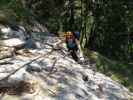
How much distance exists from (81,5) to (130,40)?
27.8 ft

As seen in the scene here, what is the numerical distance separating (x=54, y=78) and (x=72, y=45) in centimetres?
311

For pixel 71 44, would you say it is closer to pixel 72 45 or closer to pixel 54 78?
pixel 72 45

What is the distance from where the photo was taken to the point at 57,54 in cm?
1120

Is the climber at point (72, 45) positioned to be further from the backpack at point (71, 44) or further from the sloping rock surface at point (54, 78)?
the sloping rock surface at point (54, 78)

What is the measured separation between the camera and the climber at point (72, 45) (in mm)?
11281

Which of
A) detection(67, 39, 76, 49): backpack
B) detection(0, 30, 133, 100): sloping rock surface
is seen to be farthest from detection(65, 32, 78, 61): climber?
detection(0, 30, 133, 100): sloping rock surface

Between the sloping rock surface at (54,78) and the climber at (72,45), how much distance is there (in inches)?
12.6

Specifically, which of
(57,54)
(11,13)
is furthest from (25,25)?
(57,54)

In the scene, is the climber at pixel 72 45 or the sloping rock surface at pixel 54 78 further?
the climber at pixel 72 45

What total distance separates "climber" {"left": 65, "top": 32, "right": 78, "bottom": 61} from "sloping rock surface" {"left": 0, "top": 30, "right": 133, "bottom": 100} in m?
0.32

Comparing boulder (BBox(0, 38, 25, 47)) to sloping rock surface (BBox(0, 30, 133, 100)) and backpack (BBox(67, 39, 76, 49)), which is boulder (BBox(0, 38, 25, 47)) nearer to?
sloping rock surface (BBox(0, 30, 133, 100))

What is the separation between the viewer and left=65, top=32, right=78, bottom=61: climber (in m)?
11.3

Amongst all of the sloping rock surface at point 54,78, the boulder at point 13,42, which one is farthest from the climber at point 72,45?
the boulder at point 13,42

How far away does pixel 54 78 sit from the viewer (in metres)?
8.58
